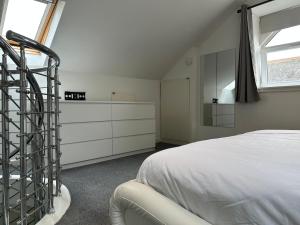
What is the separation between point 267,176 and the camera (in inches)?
30.9

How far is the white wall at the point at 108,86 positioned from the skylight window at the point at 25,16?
695 millimetres

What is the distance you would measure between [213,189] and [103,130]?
2.43 metres

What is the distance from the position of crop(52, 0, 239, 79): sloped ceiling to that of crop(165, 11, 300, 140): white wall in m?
0.26

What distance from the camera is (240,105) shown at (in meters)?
3.44

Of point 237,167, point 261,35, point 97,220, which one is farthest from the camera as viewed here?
point 261,35

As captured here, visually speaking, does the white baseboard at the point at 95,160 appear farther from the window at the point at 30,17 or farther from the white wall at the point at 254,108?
the window at the point at 30,17

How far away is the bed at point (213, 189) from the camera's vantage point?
2.31 feet

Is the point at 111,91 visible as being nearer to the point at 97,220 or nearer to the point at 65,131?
the point at 65,131

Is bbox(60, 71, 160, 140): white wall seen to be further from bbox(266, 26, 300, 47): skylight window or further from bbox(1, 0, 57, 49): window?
bbox(266, 26, 300, 47): skylight window

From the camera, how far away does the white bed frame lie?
896 millimetres

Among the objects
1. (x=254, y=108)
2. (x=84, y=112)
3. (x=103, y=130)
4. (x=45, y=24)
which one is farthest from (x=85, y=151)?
(x=254, y=108)

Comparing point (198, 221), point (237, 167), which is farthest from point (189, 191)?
point (237, 167)

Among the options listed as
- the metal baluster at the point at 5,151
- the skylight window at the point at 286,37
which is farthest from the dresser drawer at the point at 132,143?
the skylight window at the point at 286,37

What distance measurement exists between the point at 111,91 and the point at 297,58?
2874mm
